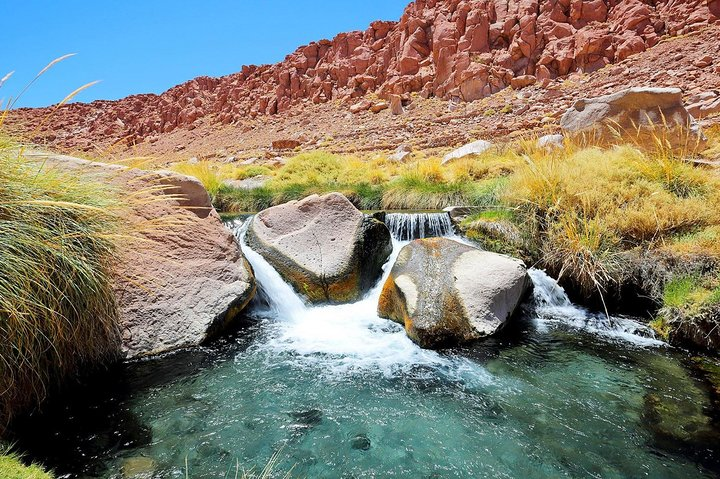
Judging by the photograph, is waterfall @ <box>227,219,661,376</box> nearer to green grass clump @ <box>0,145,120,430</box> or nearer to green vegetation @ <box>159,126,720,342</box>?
green vegetation @ <box>159,126,720,342</box>

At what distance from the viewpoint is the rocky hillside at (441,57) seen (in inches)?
1105

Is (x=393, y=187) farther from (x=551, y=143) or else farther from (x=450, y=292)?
(x=450, y=292)

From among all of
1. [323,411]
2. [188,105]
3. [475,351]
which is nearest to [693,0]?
[475,351]

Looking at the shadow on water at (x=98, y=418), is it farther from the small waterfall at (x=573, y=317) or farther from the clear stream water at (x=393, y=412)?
the small waterfall at (x=573, y=317)

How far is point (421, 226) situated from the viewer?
23.4ft

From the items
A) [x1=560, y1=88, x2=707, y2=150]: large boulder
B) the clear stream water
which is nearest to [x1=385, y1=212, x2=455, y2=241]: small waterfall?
the clear stream water

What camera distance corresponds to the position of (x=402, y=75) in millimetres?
39562

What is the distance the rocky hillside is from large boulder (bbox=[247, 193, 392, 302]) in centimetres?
1553

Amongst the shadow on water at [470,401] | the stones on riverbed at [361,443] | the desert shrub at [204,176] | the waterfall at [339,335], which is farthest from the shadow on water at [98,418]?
the desert shrub at [204,176]

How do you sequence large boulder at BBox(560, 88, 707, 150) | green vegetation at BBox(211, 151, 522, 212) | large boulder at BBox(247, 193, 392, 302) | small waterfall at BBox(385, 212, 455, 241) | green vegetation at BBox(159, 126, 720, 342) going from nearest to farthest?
green vegetation at BBox(159, 126, 720, 342), large boulder at BBox(247, 193, 392, 302), small waterfall at BBox(385, 212, 455, 241), large boulder at BBox(560, 88, 707, 150), green vegetation at BBox(211, 151, 522, 212)

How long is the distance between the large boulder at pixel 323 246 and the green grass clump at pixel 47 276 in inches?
106

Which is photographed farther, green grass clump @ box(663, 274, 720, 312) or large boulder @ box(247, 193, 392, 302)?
large boulder @ box(247, 193, 392, 302)

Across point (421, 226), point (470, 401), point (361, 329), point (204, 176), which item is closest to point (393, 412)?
point (470, 401)

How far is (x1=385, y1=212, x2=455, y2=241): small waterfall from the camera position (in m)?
7.08
